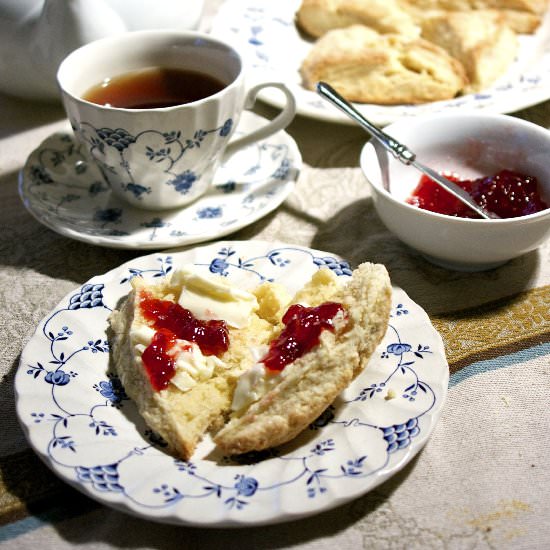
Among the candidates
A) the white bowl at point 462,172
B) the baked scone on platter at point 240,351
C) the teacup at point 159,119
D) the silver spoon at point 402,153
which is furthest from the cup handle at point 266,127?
the baked scone on platter at point 240,351

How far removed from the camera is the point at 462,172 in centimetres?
211

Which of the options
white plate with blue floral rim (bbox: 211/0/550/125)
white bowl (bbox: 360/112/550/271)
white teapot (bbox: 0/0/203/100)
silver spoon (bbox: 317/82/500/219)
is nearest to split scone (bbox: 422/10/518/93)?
white plate with blue floral rim (bbox: 211/0/550/125)

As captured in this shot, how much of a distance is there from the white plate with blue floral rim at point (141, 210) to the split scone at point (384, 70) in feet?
1.23

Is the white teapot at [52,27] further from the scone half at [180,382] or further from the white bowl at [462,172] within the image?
the scone half at [180,382]

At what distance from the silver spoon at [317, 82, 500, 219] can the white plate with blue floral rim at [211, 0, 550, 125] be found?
172mm

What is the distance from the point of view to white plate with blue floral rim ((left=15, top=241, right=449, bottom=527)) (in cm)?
119

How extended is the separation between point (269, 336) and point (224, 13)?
192cm

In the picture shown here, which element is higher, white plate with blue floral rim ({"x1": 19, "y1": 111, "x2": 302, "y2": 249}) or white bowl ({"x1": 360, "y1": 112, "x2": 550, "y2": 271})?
white bowl ({"x1": 360, "y1": 112, "x2": 550, "y2": 271})

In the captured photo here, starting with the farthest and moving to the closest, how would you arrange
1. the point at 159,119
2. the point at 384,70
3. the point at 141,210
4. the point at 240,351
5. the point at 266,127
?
1. the point at 384,70
2. the point at 266,127
3. the point at 141,210
4. the point at 159,119
5. the point at 240,351

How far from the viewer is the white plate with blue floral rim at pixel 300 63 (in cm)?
237

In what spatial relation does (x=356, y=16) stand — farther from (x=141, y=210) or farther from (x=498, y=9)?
(x=141, y=210)

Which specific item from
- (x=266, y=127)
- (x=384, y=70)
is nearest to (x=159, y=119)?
(x=266, y=127)

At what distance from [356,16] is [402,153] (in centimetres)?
116

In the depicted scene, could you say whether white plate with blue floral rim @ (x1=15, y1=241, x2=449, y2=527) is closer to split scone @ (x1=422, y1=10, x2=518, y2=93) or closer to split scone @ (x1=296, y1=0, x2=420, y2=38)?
split scone @ (x1=422, y1=10, x2=518, y2=93)
